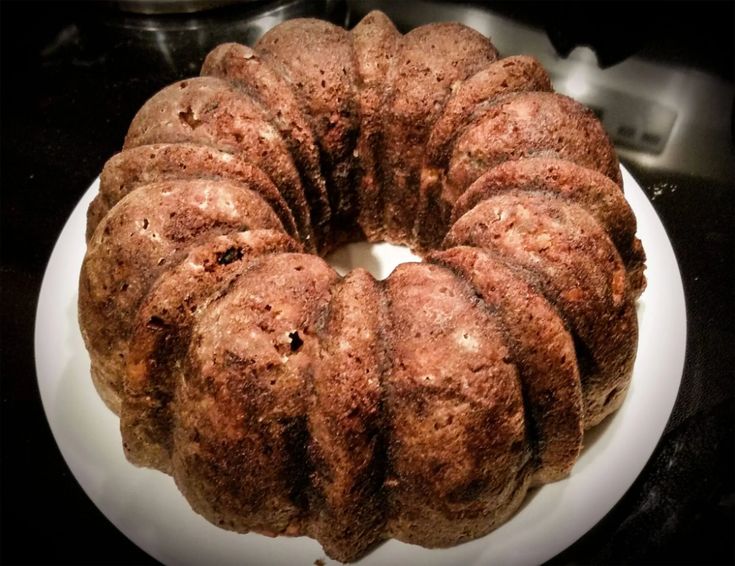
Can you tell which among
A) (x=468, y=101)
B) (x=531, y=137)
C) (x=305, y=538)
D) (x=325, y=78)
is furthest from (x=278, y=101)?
(x=305, y=538)

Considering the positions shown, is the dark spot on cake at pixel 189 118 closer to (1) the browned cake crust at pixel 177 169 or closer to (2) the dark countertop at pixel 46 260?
(1) the browned cake crust at pixel 177 169

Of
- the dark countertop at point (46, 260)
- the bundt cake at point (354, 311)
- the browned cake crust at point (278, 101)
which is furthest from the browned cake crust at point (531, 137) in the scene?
the dark countertop at point (46, 260)

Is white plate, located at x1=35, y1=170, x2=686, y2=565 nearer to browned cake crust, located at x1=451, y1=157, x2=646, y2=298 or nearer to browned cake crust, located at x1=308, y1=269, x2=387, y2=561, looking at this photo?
browned cake crust, located at x1=308, y1=269, x2=387, y2=561

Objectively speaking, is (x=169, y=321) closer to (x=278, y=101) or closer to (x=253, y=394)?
(x=253, y=394)

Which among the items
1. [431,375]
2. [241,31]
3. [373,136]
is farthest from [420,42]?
→ [241,31]

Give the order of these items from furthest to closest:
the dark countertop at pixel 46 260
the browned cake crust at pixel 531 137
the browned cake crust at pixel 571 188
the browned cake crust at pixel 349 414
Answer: the dark countertop at pixel 46 260 < the browned cake crust at pixel 531 137 < the browned cake crust at pixel 571 188 < the browned cake crust at pixel 349 414

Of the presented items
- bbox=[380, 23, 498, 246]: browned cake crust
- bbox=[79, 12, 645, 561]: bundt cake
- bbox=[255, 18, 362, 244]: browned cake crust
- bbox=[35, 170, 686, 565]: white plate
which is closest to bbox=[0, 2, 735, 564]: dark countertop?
bbox=[35, 170, 686, 565]: white plate

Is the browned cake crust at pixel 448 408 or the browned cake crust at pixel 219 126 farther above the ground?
the browned cake crust at pixel 219 126
